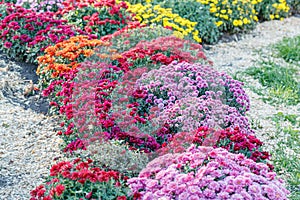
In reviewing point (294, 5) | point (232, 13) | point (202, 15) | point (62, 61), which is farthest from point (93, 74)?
point (294, 5)

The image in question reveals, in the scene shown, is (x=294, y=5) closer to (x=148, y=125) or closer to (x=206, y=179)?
(x=148, y=125)

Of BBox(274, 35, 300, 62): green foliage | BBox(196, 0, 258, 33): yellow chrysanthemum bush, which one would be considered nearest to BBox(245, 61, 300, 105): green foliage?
BBox(274, 35, 300, 62): green foliage

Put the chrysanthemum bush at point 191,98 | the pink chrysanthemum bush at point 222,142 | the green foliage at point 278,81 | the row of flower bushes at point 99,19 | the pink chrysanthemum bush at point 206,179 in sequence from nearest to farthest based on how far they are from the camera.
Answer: the pink chrysanthemum bush at point 206,179 < the pink chrysanthemum bush at point 222,142 < the chrysanthemum bush at point 191,98 < the green foliage at point 278,81 < the row of flower bushes at point 99,19

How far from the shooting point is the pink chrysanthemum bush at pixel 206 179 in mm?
3113

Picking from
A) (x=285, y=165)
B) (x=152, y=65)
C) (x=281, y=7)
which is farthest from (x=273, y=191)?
(x=281, y=7)

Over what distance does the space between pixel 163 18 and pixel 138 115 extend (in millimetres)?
2810

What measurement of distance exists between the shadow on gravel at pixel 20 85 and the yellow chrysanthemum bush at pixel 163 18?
1.65 m

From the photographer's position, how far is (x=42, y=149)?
15.8 ft

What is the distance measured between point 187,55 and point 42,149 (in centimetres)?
173

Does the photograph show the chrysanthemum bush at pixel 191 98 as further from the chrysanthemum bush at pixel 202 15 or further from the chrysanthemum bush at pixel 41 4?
the chrysanthemum bush at pixel 41 4

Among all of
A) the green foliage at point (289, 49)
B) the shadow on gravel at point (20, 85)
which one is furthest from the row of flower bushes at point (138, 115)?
the green foliage at point (289, 49)

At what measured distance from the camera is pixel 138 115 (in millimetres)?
4391

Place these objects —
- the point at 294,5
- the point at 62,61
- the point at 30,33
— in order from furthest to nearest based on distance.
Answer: the point at 294,5 < the point at 30,33 < the point at 62,61

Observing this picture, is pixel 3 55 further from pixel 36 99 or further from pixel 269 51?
pixel 269 51
